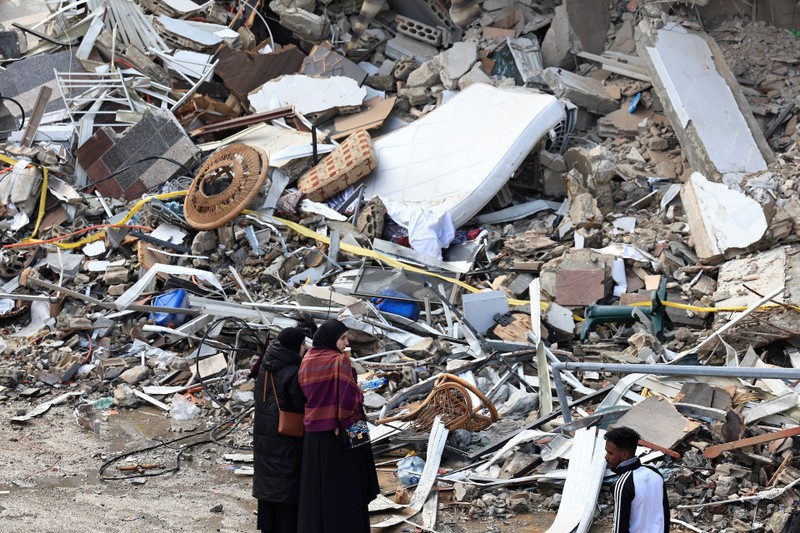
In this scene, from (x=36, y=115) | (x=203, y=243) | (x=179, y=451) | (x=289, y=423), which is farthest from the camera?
(x=36, y=115)

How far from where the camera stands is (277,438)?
5.05m

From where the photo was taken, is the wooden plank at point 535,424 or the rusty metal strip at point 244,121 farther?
the rusty metal strip at point 244,121

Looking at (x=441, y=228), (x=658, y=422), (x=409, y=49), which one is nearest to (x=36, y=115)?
(x=409, y=49)

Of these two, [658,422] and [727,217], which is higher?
[658,422]

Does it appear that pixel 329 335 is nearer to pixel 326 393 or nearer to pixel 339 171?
pixel 326 393

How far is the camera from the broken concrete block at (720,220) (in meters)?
8.84

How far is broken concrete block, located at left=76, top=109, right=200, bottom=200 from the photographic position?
11.9 metres

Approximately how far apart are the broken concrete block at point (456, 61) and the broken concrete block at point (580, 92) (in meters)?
1.10

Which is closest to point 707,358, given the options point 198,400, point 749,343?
point 749,343

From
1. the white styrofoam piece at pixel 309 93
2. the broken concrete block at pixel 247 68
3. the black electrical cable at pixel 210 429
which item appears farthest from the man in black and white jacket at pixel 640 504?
the broken concrete block at pixel 247 68

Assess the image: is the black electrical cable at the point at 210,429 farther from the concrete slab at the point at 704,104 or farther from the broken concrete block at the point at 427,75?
the broken concrete block at the point at 427,75

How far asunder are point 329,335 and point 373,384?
3.14m

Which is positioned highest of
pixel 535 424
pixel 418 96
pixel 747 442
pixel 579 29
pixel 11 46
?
pixel 747 442

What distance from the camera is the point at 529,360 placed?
785cm
